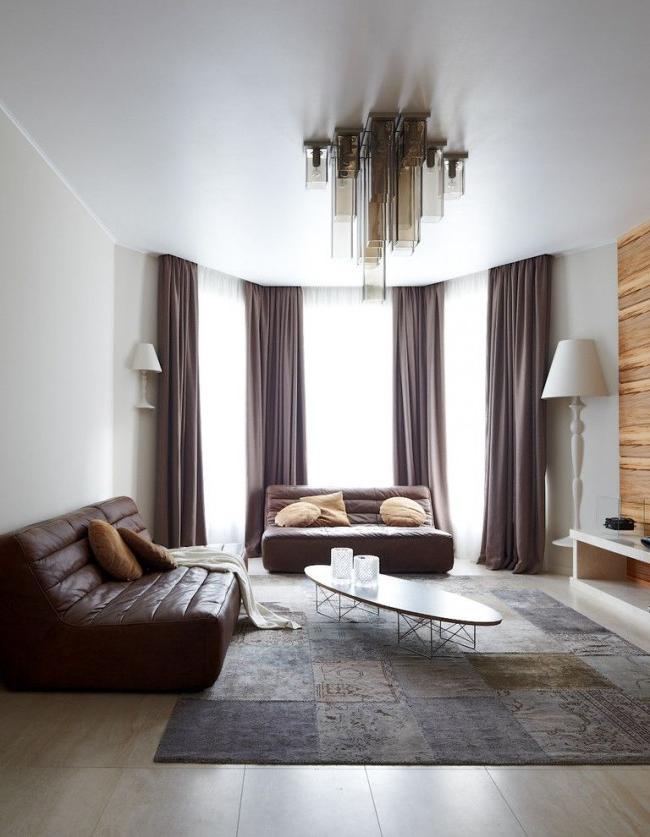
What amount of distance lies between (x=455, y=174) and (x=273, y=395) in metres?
3.20

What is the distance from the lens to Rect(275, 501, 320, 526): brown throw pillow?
17.7 feet

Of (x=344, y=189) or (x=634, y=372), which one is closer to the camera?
(x=344, y=189)

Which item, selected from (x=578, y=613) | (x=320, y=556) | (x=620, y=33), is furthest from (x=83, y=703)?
(x=620, y=33)

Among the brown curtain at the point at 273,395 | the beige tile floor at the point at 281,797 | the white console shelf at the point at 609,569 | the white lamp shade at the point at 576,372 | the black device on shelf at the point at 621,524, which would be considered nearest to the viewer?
the beige tile floor at the point at 281,797

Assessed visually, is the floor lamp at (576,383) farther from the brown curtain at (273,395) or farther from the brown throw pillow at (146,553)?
the brown throw pillow at (146,553)

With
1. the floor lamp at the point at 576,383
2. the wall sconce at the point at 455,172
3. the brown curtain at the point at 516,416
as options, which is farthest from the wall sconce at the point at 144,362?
the floor lamp at the point at 576,383

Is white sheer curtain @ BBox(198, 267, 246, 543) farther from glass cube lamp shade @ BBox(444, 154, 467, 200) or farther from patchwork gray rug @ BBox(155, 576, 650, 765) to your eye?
glass cube lamp shade @ BBox(444, 154, 467, 200)

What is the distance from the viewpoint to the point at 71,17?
224 centimetres

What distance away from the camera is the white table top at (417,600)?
295 centimetres

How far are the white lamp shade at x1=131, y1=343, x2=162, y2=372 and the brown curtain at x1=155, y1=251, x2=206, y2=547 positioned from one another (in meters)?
0.26

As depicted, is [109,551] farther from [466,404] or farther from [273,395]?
[466,404]

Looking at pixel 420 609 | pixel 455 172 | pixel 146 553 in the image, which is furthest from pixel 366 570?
pixel 455 172

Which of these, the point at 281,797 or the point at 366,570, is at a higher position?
the point at 366,570

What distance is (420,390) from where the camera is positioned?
6227 mm
